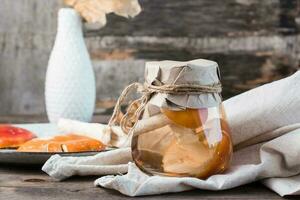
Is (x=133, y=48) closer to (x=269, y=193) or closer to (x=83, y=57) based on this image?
(x=83, y=57)

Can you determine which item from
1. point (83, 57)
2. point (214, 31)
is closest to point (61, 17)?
point (83, 57)

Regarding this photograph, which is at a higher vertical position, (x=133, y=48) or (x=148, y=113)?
(x=148, y=113)

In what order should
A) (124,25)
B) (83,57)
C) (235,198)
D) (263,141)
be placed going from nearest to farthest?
(235,198), (263,141), (83,57), (124,25)

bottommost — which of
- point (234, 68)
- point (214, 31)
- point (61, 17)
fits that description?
point (234, 68)

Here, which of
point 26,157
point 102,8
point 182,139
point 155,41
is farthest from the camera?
point 155,41

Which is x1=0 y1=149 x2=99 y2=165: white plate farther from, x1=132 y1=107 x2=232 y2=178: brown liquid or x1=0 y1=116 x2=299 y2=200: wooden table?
x1=132 y1=107 x2=232 y2=178: brown liquid

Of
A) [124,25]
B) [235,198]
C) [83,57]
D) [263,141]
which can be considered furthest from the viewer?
[124,25]

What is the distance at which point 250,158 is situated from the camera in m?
0.79

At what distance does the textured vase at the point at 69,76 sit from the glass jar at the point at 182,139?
0.63 meters

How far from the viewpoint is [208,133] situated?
0.70m

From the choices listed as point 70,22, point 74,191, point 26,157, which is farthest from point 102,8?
point 74,191

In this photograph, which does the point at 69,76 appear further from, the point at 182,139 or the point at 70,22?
the point at 182,139

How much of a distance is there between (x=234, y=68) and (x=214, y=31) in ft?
0.46

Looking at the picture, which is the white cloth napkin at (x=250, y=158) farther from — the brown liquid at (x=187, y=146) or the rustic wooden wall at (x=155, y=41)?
the rustic wooden wall at (x=155, y=41)
